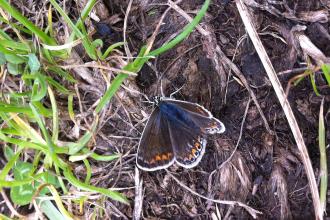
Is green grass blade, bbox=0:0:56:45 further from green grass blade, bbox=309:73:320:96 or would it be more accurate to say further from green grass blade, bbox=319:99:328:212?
green grass blade, bbox=319:99:328:212

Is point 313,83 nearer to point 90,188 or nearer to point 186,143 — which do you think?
point 186,143

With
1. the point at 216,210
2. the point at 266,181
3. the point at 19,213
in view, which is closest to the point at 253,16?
the point at 266,181

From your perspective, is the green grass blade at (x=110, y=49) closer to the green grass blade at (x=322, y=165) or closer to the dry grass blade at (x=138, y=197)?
the dry grass blade at (x=138, y=197)

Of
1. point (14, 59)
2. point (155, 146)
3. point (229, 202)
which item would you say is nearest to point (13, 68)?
point (14, 59)

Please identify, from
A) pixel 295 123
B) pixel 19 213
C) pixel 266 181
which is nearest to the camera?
pixel 295 123

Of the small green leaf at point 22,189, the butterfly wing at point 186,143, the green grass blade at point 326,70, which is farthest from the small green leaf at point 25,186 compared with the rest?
the green grass blade at point 326,70

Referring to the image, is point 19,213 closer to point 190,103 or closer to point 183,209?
point 183,209
